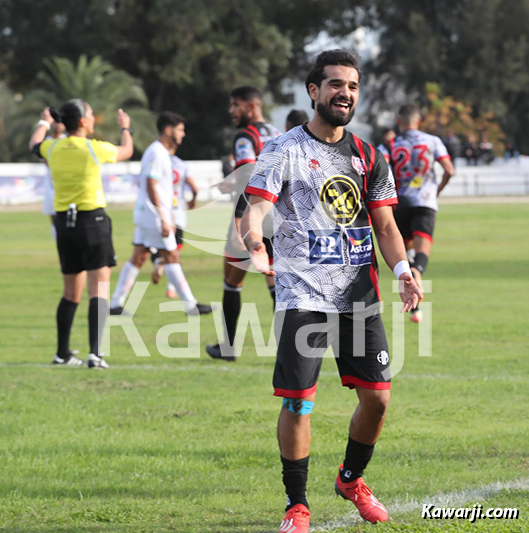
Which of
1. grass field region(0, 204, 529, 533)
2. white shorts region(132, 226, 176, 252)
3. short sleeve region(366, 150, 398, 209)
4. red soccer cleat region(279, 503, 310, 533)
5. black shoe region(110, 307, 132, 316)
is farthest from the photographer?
black shoe region(110, 307, 132, 316)

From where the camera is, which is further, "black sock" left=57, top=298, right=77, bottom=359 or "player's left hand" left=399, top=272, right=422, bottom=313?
"black sock" left=57, top=298, right=77, bottom=359

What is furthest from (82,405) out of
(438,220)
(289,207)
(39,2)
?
(39,2)

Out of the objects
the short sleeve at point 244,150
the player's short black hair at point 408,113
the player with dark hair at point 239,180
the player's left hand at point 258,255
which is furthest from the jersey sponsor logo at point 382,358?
the player's short black hair at point 408,113

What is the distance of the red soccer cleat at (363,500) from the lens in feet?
14.8

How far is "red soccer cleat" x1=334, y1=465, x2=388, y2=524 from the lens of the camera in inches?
177

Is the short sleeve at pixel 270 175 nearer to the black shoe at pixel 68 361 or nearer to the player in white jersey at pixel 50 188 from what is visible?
the black shoe at pixel 68 361

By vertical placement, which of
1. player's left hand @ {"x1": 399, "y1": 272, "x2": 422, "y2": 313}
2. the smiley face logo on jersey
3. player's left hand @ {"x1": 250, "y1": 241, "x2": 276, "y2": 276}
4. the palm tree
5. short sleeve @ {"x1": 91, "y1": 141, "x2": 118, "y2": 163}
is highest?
the palm tree

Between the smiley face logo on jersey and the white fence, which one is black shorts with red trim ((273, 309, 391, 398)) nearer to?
the smiley face logo on jersey

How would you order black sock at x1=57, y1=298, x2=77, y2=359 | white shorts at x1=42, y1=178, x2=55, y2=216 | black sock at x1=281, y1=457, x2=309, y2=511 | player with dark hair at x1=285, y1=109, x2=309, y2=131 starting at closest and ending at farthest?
black sock at x1=281, y1=457, x2=309, y2=511
black sock at x1=57, y1=298, x2=77, y2=359
player with dark hair at x1=285, y1=109, x2=309, y2=131
white shorts at x1=42, y1=178, x2=55, y2=216

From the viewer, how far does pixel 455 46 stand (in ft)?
204

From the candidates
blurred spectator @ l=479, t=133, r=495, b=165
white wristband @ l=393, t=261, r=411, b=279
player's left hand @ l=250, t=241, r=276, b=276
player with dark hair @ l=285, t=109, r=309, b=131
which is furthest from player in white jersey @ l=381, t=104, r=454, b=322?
blurred spectator @ l=479, t=133, r=495, b=165

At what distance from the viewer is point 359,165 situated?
178 inches

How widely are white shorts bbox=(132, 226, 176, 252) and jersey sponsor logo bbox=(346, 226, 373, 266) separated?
6595 millimetres

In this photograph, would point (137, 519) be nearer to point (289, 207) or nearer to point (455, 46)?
point (289, 207)
